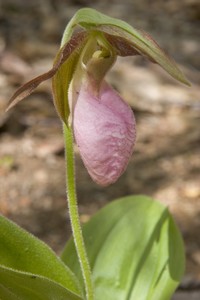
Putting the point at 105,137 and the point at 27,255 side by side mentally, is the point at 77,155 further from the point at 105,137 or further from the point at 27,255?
the point at 105,137

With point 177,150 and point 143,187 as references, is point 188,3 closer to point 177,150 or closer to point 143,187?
point 177,150

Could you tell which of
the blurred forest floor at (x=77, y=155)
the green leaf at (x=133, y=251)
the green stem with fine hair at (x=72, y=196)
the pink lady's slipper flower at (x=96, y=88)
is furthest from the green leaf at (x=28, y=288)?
the blurred forest floor at (x=77, y=155)

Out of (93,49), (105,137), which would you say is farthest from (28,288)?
(93,49)

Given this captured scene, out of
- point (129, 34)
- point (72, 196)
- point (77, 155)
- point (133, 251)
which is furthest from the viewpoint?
point (77, 155)

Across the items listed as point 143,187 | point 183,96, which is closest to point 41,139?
point 143,187

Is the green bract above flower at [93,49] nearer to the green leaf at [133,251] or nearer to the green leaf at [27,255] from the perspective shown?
the green leaf at [27,255]

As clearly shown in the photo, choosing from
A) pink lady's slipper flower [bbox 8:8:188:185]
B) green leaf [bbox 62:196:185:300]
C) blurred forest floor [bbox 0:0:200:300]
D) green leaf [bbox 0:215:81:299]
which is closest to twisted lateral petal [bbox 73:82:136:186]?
pink lady's slipper flower [bbox 8:8:188:185]

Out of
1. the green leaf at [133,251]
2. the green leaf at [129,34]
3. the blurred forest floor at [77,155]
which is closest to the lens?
the green leaf at [129,34]
